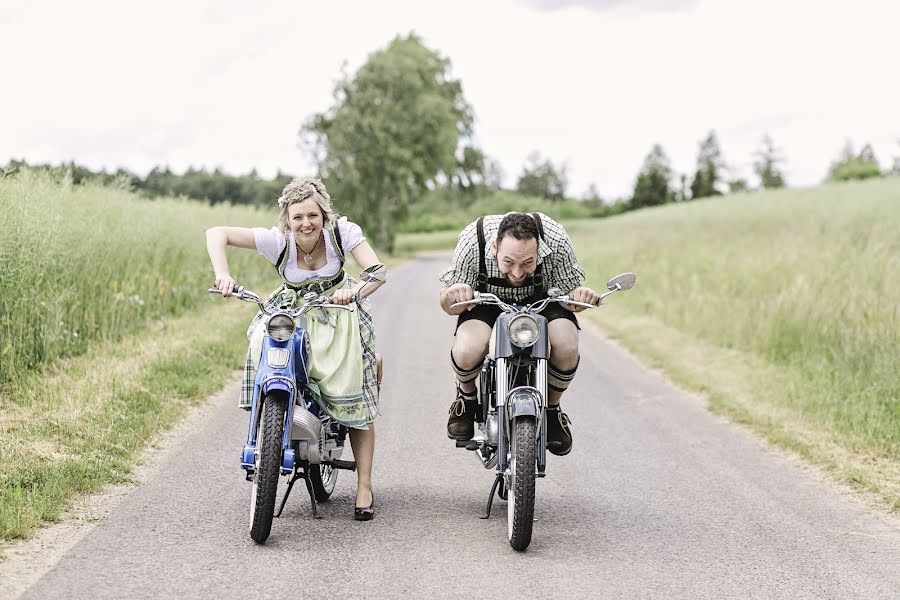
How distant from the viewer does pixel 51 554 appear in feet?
14.1

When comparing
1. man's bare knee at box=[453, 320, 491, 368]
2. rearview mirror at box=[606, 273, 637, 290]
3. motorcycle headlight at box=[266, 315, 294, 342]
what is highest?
rearview mirror at box=[606, 273, 637, 290]

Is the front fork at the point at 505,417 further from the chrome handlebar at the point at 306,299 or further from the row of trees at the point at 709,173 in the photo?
the row of trees at the point at 709,173

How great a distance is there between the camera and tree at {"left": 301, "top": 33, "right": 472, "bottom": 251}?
149 feet

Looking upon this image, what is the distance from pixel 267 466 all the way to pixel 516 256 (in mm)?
1529

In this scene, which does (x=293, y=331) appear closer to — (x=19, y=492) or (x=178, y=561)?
(x=178, y=561)

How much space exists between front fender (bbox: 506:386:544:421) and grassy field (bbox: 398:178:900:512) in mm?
2521

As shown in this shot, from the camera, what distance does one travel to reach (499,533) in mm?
5004

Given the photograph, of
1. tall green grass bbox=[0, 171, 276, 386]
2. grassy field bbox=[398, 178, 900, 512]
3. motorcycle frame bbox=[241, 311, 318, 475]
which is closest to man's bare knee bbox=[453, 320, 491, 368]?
motorcycle frame bbox=[241, 311, 318, 475]

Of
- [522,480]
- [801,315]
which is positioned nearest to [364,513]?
[522,480]

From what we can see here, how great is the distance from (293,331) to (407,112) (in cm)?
4231

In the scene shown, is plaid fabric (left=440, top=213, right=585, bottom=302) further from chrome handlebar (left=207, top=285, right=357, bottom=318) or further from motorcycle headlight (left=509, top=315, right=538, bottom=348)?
chrome handlebar (left=207, top=285, right=357, bottom=318)

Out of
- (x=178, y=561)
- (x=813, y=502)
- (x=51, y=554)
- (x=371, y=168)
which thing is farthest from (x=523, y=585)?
(x=371, y=168)

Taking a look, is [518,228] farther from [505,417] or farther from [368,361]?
[368,361]

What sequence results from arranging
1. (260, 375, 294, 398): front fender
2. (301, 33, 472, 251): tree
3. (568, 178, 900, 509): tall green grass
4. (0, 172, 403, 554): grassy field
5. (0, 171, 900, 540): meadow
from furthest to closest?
1. (301, 33, 472, 251): tree
2. (568, 178, 900, 509): tall green grass
3. (0, 171, 900, 540): meadow
4. (0, 172, 403, 554): grassy field
5. (260, 375, 294, 398): front fender
